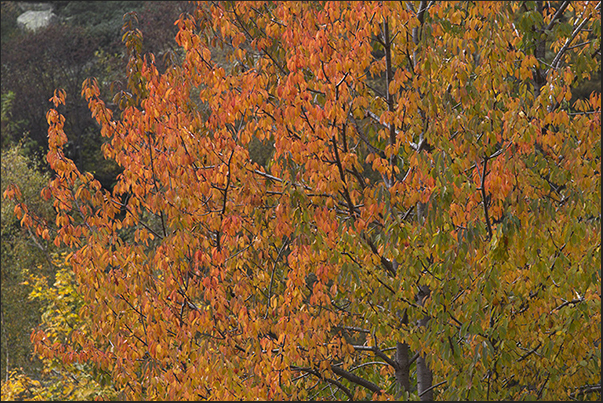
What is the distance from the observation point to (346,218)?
5422 mm

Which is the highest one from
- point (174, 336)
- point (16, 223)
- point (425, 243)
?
point (425, 243)

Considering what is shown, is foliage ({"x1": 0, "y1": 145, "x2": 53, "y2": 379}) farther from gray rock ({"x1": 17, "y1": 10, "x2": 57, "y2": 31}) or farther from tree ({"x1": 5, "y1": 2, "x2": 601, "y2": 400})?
gray rock ({"x1": 17, "y1": 10, "x2": 57, "y2": 31})

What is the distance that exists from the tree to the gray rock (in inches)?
A: 1395

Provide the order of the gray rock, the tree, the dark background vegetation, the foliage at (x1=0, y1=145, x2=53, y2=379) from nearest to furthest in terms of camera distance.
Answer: the tree < the foliage at (x1=0, y1=145, x2=53, y2=379) < the dark background vegetation < the gray rock

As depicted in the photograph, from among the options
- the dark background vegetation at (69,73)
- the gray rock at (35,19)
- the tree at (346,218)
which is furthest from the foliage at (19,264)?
the gray rock at (35,19)

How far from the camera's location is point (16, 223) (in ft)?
77.4

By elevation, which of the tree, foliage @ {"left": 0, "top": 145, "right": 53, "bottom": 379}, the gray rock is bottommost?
foliage @ {"left": 0, "top": 145, "right": 53, "bottom": 379}

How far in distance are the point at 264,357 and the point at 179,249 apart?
1.20 metres

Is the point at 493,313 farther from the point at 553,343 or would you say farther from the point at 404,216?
the point at 404,216

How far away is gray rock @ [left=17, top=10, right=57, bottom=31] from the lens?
36.3 m

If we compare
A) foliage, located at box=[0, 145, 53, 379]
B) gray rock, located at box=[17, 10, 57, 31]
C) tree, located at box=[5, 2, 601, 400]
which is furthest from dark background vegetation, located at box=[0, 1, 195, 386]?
tree, located at box=[5, 2, 601, 400]

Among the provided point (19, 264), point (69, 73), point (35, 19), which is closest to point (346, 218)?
point (19, 264)

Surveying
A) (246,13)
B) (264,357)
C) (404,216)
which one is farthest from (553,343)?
(246,13)

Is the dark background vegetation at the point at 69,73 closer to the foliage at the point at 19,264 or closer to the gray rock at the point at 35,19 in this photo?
the gray rock at the point at 35,19
